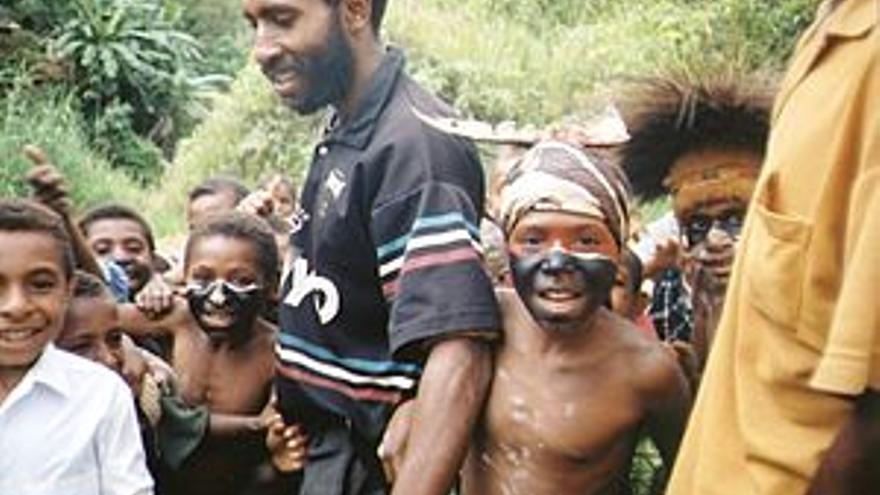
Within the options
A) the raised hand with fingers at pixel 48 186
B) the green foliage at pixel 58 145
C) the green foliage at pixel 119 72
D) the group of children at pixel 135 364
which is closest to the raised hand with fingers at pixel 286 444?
the group of children at pixel 135 364

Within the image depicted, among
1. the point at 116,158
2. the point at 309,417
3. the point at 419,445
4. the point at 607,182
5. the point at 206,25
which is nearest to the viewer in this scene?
the point at 419,445

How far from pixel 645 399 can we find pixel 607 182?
0.38 metres

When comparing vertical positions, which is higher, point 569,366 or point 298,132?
point 569,366

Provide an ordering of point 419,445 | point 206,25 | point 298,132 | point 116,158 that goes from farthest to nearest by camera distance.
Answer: point 206,25 → point 116,158 → point 298,132 → point 419,445

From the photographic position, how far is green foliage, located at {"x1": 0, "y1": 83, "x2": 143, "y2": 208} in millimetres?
10688

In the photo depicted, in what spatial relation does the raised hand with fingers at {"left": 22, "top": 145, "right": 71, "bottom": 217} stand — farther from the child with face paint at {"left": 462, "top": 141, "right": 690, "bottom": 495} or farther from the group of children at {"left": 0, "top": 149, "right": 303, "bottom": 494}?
the child with face paint at {"left": 462, "top": 141, "right": 690, "bottom": 495}

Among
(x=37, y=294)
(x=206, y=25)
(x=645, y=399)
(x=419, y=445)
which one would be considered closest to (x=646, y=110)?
(x=645, y=399)

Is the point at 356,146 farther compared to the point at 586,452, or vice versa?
the point at 356,146

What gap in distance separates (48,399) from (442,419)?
0.99 metres

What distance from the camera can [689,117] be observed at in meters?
3.16

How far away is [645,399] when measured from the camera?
105 inches

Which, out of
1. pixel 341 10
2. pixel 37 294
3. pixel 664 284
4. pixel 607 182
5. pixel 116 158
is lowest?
pixel 116 158

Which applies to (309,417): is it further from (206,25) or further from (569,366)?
(206,25)

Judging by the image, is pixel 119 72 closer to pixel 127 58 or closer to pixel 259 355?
pixel 127 58
